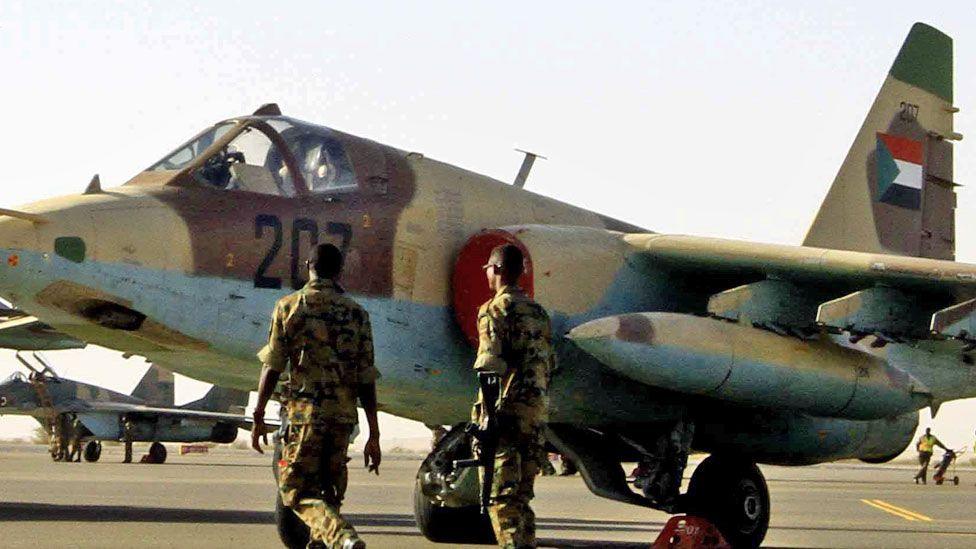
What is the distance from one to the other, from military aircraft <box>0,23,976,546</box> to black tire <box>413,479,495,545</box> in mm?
17

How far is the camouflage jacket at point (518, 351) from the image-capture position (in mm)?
8500

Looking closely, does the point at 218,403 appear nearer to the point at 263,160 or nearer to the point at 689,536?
the point at 263,160

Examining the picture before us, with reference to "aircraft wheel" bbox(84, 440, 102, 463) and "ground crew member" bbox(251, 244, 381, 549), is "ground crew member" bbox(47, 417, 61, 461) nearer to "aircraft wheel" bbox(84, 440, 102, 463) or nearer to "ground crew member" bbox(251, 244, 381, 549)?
"aircraft wheel" bbox(84, 440, 102, 463)

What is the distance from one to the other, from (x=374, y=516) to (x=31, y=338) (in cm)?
398

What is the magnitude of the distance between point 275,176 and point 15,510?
275 inches

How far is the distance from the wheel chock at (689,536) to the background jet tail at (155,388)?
41572mm

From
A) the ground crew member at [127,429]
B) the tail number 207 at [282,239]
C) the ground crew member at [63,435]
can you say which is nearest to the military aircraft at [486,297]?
the tail number 207 at [282,239]

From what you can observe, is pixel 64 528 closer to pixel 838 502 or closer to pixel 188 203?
pixel 188 203

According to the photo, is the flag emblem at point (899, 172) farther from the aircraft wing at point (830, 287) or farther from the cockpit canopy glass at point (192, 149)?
the cockpit canopy glass at point (192, 149)

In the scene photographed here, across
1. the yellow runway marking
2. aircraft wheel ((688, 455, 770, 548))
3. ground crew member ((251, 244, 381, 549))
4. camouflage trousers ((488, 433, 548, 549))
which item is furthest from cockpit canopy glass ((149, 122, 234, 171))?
the yellow runway marking

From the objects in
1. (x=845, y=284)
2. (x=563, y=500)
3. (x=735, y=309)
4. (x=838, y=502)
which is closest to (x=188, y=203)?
(x=735, y=309)

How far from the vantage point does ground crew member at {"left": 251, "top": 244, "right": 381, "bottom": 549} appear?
325 inches

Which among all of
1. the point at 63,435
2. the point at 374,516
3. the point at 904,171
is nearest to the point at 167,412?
the point at 63,435

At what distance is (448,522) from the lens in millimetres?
12461
